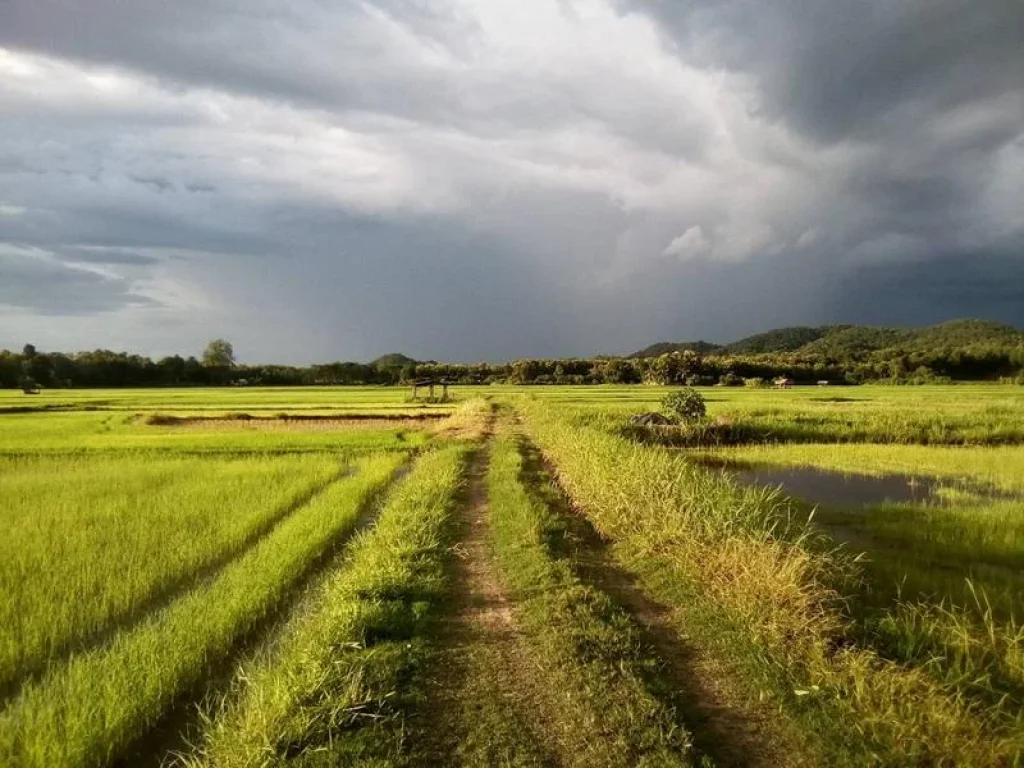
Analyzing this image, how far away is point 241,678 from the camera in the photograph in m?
4.39

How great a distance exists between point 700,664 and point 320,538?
552cm

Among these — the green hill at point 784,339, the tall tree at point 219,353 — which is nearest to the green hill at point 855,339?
the green hill at point 784,339

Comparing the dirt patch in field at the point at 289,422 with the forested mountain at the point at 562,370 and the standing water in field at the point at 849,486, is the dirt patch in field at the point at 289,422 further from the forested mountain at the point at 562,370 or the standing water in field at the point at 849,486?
the forested mountain at the point at 562,370

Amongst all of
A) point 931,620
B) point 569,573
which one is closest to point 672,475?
point 569,573

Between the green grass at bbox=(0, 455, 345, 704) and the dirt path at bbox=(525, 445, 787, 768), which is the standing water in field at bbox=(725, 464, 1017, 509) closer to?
the dirt path at bbox=(525, 445, 787, 768)

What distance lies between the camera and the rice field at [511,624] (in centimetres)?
367

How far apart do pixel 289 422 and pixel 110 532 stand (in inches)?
773

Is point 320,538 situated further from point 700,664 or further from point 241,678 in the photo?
point 700,664

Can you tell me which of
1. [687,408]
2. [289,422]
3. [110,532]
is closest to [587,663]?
[110,532]

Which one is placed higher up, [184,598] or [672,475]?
[672,475]

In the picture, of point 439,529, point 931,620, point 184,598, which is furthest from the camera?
point 439,529

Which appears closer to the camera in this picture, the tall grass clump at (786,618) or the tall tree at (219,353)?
the tall grass clump at (786,618)

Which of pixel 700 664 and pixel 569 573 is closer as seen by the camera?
pixel 700 664

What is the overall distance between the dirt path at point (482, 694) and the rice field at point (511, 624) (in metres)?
0.02
